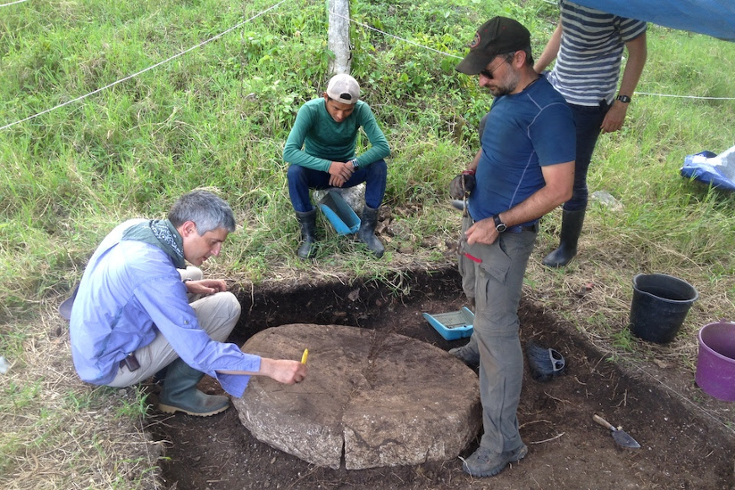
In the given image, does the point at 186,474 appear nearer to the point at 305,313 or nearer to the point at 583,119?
the point at 305,313

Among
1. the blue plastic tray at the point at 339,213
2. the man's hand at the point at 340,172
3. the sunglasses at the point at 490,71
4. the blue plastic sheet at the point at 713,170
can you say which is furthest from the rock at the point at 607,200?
the sunglasses at the point at 490,71

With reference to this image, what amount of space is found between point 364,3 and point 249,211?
124 inches

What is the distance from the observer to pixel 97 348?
2338 millimetres

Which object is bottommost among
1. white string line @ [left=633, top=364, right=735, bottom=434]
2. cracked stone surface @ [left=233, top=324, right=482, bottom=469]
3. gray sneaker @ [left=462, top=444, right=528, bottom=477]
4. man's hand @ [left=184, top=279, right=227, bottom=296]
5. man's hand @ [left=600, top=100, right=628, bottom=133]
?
gray sneaker @ [left=462, top=444, right=528, bottom=477]

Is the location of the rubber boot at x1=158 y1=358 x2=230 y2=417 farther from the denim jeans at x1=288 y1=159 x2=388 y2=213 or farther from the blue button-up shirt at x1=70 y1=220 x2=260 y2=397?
the denim jeans at x1=288 y1=159 x2=388 y2=213

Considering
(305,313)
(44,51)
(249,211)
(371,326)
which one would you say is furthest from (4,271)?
(44,51)

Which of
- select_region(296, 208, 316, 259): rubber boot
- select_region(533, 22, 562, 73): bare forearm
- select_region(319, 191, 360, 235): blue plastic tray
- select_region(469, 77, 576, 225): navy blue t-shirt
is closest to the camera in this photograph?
select_region(469, 77, 576, 225): navy blue t-shirt

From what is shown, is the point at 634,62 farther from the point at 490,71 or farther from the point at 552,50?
the point at 490,71

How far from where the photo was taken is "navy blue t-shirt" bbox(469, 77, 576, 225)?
2.01 m

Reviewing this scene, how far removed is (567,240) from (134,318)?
272 centimetres

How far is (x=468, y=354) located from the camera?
10.2 ft

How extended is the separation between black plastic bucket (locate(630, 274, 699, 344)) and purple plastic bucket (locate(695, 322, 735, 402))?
0.17 metres

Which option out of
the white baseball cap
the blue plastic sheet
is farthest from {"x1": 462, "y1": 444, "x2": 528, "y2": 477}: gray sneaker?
the blue plastic sheet

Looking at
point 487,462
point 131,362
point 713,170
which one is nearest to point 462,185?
point 487,462
